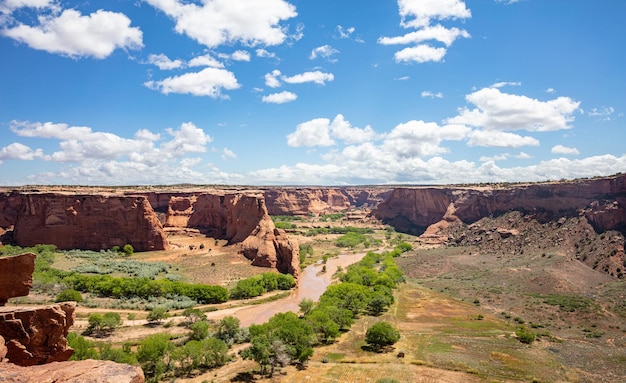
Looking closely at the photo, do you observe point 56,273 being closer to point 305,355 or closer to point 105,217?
point 105,217

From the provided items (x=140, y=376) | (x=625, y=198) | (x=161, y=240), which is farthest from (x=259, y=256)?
(x=625, y=198)

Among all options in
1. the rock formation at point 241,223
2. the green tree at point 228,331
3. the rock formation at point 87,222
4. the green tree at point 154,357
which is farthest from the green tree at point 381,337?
the rock formation at point 87,222

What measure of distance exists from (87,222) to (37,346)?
2842 inches

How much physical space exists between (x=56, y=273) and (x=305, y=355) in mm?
42693

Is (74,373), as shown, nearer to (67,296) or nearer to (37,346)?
(37,346)

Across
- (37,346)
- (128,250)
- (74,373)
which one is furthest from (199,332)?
(128,250)

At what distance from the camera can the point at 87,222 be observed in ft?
244

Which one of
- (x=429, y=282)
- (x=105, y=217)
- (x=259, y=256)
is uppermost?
(x=105, y=217)

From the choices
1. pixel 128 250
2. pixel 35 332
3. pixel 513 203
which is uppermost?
pixel 35 332

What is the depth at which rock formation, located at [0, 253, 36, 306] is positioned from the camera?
13.4 m

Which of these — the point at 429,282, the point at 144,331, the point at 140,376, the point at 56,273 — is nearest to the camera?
the point at 140,376

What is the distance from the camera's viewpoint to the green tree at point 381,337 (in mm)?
41500

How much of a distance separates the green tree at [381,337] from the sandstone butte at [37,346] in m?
34.6

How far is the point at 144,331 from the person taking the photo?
40.9m
